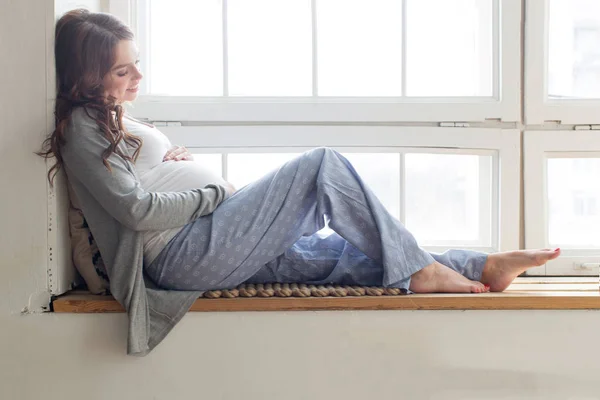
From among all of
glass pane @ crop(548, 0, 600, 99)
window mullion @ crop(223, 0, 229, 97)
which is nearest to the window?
window mullion @ crop(223, 0, 229, 97)

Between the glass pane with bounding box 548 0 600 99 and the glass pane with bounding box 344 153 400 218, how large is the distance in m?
0.51

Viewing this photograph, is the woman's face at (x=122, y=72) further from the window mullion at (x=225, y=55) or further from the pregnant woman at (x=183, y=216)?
the window mullion at (x=225, y=55)

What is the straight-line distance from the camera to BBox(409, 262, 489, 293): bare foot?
59.7 inches

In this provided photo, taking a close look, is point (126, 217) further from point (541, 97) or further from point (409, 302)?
point (541, 97)

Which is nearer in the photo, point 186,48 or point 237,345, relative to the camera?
point 237,345

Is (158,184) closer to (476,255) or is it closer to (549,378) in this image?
(476,255)

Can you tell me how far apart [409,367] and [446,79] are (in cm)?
89

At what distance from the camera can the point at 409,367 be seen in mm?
1459

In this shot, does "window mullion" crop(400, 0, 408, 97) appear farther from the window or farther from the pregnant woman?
the pregnant woman

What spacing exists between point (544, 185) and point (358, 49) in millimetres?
656

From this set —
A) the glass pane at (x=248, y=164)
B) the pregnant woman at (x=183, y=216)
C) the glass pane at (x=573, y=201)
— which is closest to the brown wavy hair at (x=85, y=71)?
the pregnant woman at (x=183, y=216)

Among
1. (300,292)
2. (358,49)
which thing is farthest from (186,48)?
(300,292)

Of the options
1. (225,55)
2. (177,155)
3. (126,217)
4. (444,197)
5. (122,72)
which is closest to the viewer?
(126,217)

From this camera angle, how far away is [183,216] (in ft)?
4.78
